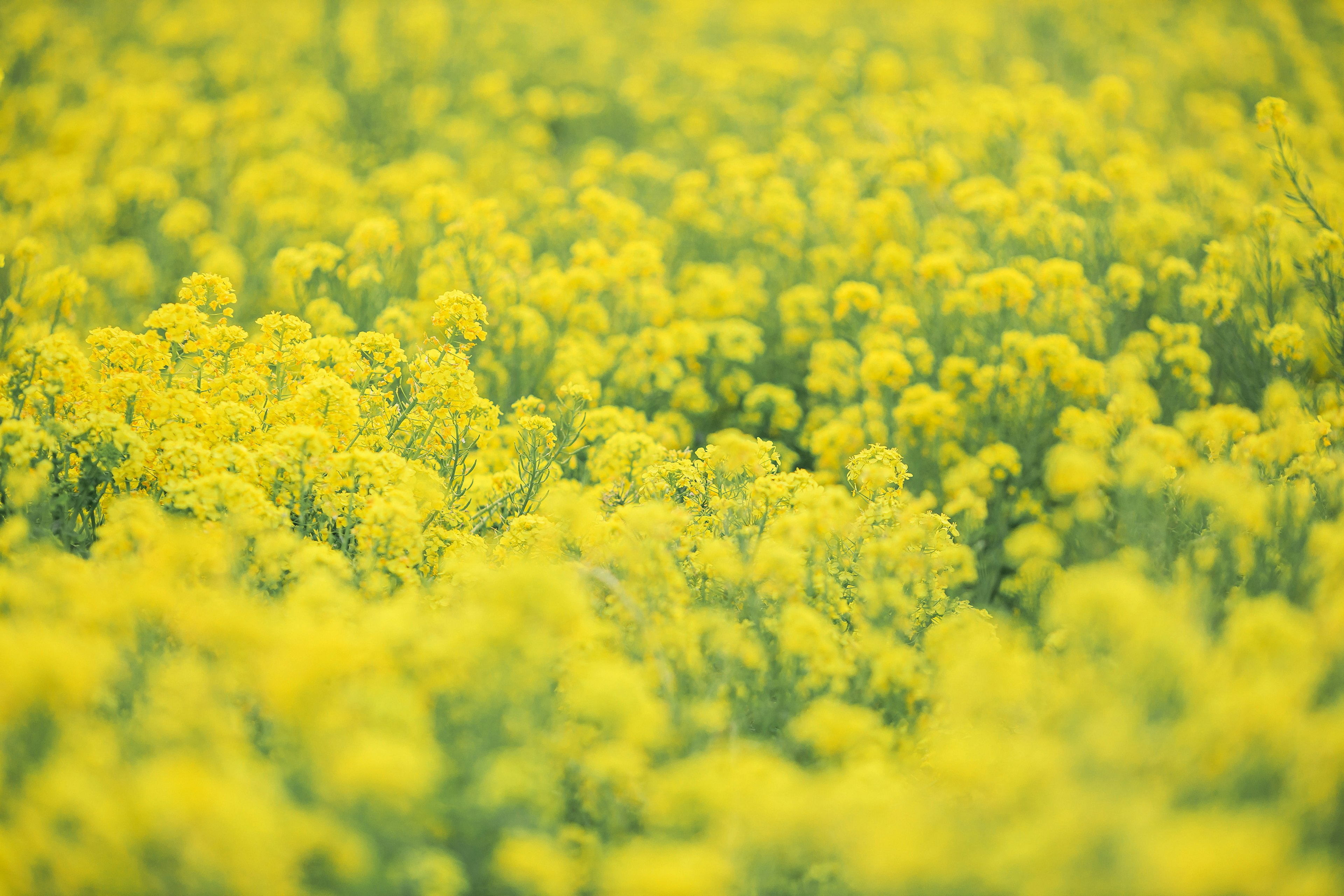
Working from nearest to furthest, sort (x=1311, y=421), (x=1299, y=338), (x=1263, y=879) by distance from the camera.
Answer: (x=1263, y=879), (x=1311, y=421), (x=1299, y=338)

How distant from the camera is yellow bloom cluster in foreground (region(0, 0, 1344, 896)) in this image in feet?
8.57

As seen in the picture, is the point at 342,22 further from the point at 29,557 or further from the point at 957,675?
the point at 957,675

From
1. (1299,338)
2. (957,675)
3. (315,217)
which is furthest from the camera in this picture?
(315,217)

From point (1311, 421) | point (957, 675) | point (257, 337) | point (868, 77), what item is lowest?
point (957, 675)

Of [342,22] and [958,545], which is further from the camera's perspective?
[342,22]

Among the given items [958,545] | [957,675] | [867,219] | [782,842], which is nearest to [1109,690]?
[957,675]

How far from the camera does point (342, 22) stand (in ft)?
43.7

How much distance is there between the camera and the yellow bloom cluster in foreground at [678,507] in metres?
2.61

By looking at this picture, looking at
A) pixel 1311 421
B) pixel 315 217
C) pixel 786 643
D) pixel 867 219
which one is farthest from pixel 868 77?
pixel 786 643

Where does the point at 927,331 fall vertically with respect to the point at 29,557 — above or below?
above

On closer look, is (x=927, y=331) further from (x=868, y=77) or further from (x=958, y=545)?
(x=868, y=77)

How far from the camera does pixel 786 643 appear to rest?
3559 millimetres

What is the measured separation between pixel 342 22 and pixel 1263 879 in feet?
47.7

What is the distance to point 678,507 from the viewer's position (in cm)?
470
